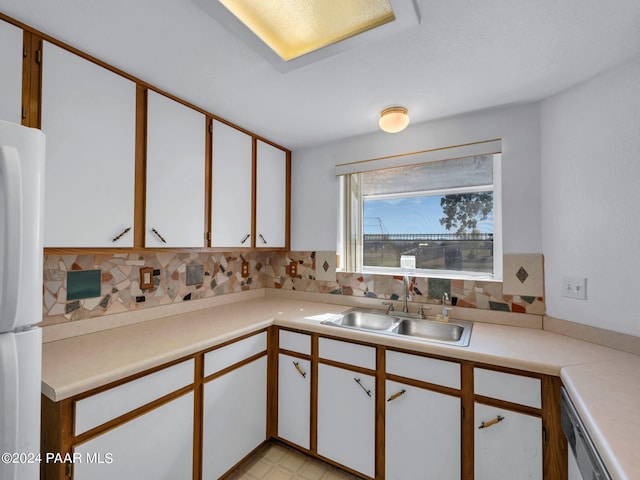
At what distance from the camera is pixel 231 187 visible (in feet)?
6.84

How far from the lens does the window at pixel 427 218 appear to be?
6.79 feet

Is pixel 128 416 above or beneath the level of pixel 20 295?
beneath

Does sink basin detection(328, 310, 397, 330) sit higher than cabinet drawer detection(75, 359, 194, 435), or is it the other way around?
sink basin detection(328, 310, 397, 330)

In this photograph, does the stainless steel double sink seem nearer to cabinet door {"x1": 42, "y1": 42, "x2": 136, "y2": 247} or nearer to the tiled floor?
the tiled floor

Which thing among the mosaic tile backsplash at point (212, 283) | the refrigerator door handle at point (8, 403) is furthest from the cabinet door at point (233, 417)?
the refrigerator door handle at point (8, 403)

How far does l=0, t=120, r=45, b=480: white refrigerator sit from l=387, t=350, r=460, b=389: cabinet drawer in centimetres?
141

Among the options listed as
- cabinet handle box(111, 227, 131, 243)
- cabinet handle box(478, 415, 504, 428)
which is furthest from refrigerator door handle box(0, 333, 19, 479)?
cabinet handle box(478, 415, 504, 428)

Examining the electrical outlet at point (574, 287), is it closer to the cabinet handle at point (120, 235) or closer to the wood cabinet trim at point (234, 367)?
the wood cabinet trim at point (234, 367)

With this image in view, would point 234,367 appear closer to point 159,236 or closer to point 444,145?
point 159,236

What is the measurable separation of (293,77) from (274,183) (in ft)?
3.57

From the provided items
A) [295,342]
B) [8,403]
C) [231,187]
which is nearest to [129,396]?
[8,403]

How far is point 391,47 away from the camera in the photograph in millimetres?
1283

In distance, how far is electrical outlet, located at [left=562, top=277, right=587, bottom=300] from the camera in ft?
5.00

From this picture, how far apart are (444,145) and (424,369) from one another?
4.81 feet
